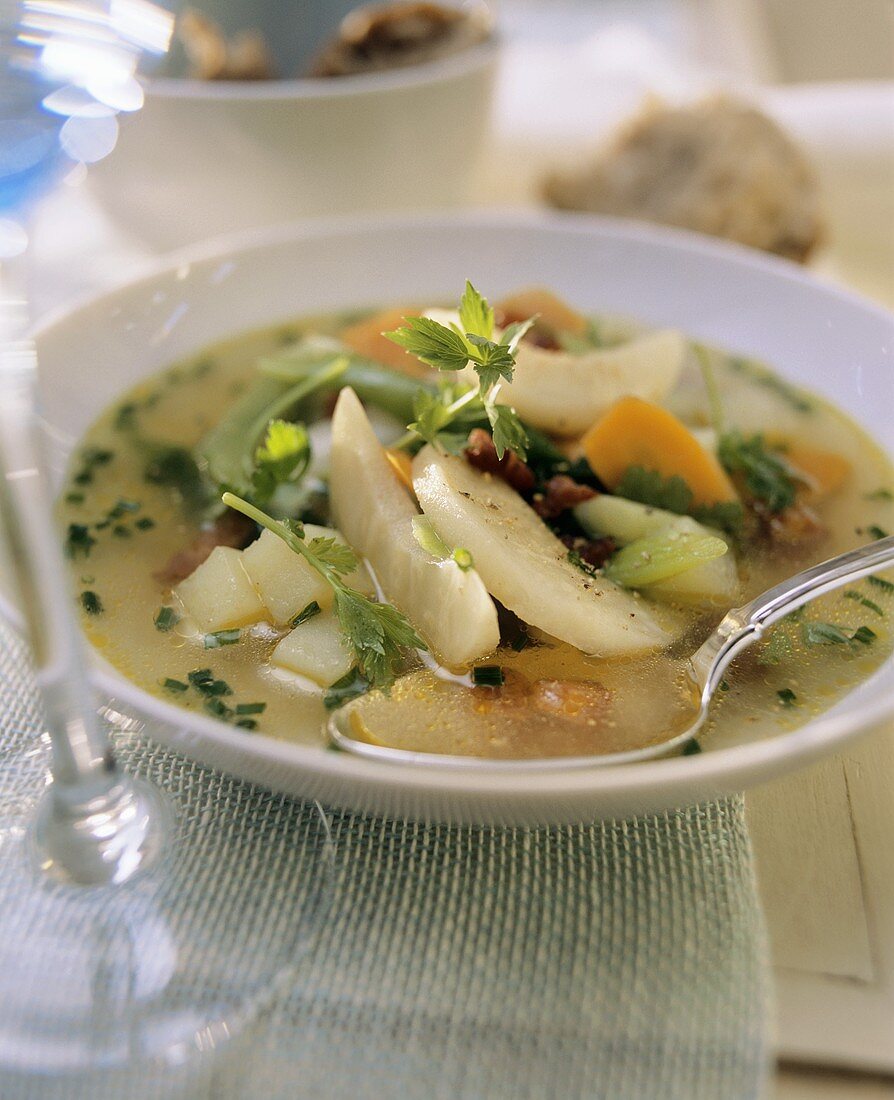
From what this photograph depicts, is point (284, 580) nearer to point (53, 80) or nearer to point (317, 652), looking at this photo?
point (317, 652)

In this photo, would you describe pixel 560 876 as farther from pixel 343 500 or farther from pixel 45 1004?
pixel 343 500

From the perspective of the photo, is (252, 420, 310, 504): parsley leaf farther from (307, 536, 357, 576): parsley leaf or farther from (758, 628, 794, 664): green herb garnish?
(758, 628, 794, 664): green herb garnish

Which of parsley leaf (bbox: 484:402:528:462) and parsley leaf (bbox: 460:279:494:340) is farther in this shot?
parsley leaf (bbox: 460:279:494:340)

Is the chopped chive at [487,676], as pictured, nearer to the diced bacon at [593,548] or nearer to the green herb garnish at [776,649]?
the diced bacon at [593,548]

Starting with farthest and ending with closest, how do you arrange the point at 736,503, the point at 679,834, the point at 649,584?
the point at 736,503 → the point at 649,584 → the point at 679,834

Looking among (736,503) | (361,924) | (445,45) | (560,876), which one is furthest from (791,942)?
(445,45)

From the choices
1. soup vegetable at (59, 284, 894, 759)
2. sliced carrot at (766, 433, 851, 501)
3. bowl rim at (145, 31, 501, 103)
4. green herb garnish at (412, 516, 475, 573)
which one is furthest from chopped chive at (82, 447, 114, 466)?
sliced carrot at (766, 433, 851, 501)

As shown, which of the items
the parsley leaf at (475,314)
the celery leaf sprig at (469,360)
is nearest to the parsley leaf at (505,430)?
the celery leaf sprig at (469,360)
